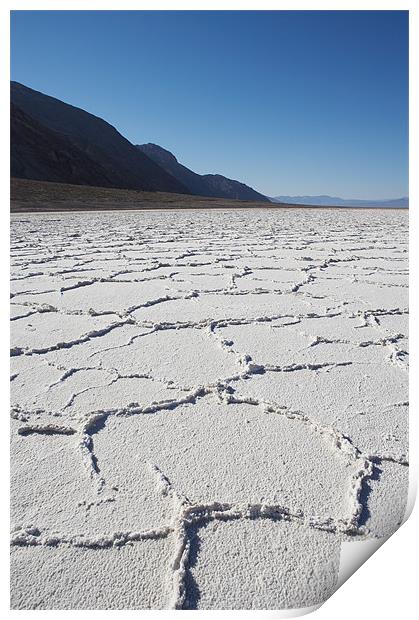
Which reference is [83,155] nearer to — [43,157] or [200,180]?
[43,157]

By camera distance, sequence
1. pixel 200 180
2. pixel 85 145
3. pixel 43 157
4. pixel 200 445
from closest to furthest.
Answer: pixel 200 445 → pixel 43 157 → pixel 85 145 → pixel 200 180

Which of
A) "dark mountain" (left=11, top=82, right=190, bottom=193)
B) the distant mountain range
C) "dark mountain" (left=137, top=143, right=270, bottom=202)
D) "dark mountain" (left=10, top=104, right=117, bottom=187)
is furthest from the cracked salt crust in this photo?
"dark mountain" (left=137, top=143, right=270, bottom=202)

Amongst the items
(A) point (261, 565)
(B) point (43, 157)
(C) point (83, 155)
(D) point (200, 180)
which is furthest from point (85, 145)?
(A) point (261, 565)

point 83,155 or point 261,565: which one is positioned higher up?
point 83,155

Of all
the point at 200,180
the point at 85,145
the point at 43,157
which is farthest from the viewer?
the point at 200,180

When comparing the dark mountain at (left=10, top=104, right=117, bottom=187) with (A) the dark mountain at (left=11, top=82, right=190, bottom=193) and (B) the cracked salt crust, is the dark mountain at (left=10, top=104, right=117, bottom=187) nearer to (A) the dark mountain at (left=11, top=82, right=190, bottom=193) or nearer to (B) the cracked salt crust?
(A) the dark mountain at (left=11, top=82, right=190, bottom=193)

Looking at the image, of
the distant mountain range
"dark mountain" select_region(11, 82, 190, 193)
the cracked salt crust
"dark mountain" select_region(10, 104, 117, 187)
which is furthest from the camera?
"dark mountain" select_region(11, 82, 190, 193)

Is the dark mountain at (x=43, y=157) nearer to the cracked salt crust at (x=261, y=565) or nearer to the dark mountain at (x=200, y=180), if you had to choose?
the cracked salt crust at (x=261, y=565)
